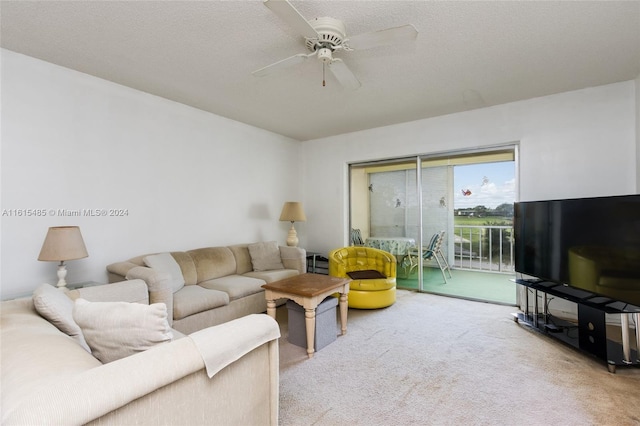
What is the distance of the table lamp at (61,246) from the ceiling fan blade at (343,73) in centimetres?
242

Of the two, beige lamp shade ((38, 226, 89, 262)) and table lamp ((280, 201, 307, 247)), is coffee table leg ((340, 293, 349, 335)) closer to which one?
table lamp ((280, 201, 307, 247))

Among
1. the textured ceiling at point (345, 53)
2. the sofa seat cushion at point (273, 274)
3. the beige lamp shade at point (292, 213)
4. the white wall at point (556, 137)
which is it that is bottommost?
the sofa seat cushion at point (273, 274)

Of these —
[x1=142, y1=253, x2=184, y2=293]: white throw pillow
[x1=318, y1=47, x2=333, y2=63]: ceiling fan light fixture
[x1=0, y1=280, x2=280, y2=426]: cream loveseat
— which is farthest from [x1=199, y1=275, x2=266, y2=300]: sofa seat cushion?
[x1=318, y1=47, x2=333, y2=63]: ceiling fan light fixture

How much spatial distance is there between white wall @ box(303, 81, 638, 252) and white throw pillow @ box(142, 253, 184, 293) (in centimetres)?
332

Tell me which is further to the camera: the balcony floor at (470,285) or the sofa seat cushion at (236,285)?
the balcony floor at (470,285)

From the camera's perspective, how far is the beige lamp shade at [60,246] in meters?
2.34

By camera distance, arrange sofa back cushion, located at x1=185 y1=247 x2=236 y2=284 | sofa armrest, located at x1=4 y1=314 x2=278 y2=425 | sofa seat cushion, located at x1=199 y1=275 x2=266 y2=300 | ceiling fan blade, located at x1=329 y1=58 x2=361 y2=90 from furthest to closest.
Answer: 1. sofa back cushion, located at x1=185 y1=247 x2=236 y2=284
2. sofa seat cushion, located at x1=199 y1=275 x2=266 y2=300
3. ceiling fan blade, located at x1=329 y1=58 x2=361 y2=90
4. sofa armrest, located at x1=4 y1=314 x2=278 y2=425

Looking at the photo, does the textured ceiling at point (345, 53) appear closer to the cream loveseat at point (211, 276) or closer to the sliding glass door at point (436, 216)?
the sliding glass door at point (436, 216)

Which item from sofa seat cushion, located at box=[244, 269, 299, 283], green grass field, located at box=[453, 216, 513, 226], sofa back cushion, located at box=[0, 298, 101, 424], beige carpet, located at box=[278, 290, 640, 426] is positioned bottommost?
beige carpet, located at box=[278, 290, 640, 426]

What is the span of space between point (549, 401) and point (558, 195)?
2480 millimetres

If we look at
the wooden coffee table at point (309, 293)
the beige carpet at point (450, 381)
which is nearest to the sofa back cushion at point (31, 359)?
the beige carpet at point (450, 381)

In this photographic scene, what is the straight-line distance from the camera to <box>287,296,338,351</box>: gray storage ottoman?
2738 mm

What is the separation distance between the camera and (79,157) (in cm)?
291

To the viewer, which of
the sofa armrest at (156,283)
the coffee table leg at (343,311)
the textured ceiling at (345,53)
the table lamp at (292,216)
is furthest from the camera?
the table lamp at (292,216)
